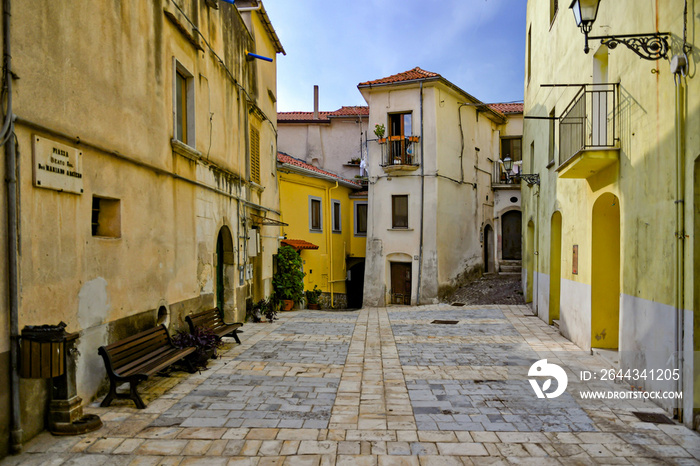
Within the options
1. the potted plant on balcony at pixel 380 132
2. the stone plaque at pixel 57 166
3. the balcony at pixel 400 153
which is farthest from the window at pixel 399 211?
the stone plaque at pixel 57 166

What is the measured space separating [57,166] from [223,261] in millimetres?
6988

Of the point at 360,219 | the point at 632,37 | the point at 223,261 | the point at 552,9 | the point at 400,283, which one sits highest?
the point at 552,9

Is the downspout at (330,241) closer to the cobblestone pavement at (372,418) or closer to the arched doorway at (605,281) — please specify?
the cobblestone pavement at (372,418)

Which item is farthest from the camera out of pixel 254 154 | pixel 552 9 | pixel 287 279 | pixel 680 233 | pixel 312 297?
pixel 312 297

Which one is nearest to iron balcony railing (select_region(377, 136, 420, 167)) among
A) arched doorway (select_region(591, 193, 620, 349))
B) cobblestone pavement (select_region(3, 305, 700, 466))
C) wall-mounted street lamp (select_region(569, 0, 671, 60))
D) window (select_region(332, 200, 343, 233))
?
window (select_region(332, 200, 343, 233))

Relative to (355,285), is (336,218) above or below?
above

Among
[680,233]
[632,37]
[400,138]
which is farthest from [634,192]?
[400,138]

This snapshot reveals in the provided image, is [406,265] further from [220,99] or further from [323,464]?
[323,464]

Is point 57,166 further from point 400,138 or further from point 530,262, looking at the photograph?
point 400,138

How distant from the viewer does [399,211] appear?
21.0 m

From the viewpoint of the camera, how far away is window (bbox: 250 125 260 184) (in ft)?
47.5

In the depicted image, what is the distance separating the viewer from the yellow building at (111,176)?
481cm

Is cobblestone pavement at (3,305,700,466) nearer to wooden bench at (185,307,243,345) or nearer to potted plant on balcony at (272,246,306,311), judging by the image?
wooden bench at (185,307,243,345)

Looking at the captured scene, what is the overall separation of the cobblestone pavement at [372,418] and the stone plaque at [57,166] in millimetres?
2691
